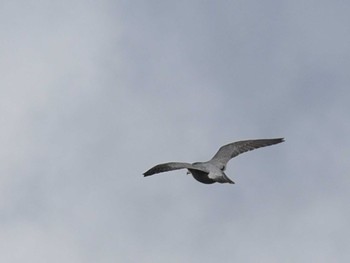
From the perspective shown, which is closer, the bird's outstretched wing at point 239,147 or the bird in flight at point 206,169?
the bird in flight at point 206,169

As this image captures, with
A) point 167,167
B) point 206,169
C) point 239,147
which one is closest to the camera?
point 167,167

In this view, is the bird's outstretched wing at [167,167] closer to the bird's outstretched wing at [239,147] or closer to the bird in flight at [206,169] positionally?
the bird in flight at [206,169]

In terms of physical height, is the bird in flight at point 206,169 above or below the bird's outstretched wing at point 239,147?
below

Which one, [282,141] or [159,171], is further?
[282,141]

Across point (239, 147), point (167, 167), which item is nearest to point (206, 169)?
point (167, 167)

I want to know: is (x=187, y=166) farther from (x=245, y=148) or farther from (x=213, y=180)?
(x=245, y=148)

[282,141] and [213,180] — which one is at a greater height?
[282,141]

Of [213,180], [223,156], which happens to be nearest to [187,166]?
[213,180]

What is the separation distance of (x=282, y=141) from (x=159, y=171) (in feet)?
34.6

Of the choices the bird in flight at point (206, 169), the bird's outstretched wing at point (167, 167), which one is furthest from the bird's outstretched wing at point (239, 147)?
the bird's outstretched wing at point (167, 167)

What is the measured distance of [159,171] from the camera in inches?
→ 2213

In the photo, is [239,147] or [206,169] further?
[239,147]

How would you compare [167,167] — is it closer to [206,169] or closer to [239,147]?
[206,169]

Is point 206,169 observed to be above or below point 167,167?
below
